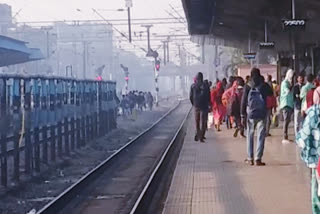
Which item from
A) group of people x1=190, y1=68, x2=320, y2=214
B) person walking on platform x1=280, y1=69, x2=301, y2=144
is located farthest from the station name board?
person walking on platform x1=280, y1=69, x2=301, y2=144

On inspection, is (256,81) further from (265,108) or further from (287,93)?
(287,93)

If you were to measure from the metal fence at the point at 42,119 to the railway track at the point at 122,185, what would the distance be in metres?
1.53

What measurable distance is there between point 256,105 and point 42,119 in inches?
257

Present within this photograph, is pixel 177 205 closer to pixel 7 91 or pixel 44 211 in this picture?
pixel 44 211

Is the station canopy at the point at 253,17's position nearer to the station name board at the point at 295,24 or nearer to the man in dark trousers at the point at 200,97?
the station name board at the point at 295,24

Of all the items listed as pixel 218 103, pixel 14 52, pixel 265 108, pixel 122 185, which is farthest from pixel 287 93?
pixel 14 52

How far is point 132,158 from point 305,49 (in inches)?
472

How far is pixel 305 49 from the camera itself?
31859 millimetres

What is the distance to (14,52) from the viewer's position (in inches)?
1564

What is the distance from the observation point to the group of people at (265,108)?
7469mm

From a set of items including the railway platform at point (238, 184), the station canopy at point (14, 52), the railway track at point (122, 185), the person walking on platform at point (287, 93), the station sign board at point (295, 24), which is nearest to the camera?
the railway platform at point (238, 184)

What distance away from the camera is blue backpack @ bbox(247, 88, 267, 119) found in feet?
47.3

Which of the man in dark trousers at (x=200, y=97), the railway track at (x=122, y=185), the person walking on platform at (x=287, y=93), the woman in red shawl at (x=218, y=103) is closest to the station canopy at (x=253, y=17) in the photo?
the woman in red shawl at (x=218, y=103)

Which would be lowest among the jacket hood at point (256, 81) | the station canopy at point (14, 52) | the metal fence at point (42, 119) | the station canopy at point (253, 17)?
the metal fence at point (42, 119)
